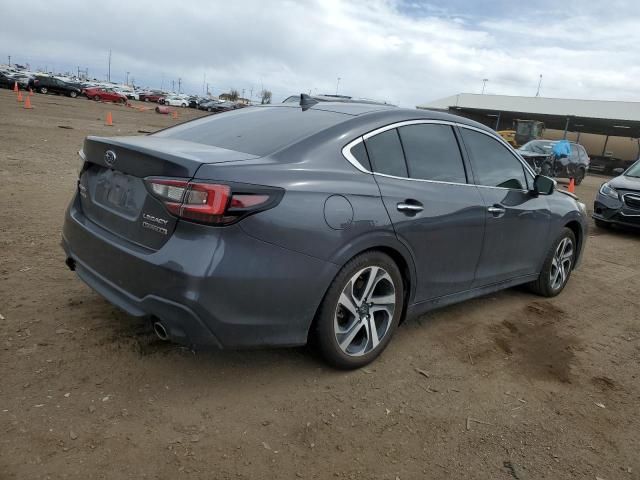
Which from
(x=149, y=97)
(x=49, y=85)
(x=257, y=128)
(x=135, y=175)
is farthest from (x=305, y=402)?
(x=149, y=97)

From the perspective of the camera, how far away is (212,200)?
2504 millimetres

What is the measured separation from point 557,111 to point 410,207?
1734 inches

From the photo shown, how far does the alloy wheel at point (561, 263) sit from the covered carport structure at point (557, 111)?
38.4 metres

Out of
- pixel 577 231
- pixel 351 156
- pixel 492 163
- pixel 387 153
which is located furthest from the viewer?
pixel 577 231

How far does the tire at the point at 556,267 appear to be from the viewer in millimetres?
4965

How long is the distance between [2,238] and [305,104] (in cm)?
342

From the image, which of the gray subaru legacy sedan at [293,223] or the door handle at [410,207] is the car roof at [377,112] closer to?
the gray subaru legacy sedan at [293,223]

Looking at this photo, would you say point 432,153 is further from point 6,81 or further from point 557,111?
point 6,81

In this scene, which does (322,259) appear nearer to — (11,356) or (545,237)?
(11,356)

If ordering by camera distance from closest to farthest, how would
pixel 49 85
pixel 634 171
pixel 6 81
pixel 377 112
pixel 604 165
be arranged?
pixel 377 112
pixel 634 171
pixel 604 165
pixel 6 81
pixel 49 85

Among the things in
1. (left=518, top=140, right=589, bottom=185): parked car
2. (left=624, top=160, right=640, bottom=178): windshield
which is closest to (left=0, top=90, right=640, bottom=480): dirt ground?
(left=624, top=160, right=640, bottom=178): windshield

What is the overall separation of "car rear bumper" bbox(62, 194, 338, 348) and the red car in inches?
2059

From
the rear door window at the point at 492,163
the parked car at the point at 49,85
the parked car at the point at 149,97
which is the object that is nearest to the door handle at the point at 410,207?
the rear door window at the point at 492,163

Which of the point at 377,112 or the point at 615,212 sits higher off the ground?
the point at 377,112
